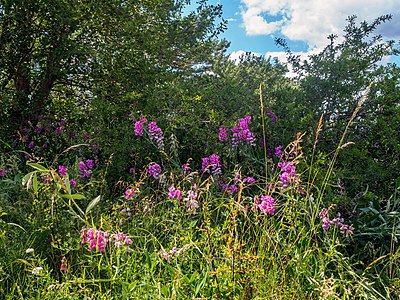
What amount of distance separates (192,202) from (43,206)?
1026 mm

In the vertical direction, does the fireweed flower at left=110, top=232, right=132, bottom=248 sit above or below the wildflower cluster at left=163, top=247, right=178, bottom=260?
above

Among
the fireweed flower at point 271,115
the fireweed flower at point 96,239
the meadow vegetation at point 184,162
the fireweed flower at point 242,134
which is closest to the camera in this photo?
the fireweed flower at point 96,239

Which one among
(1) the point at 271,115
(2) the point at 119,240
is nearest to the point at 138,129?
(1) the point at 271,115

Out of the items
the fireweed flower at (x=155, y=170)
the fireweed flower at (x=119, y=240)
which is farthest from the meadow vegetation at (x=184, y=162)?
the fireweed flower at (x=155, y=170)

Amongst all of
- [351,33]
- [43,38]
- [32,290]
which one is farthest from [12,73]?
[351,33]

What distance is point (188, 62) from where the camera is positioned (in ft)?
19.3

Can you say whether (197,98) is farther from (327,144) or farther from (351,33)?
(351,33)

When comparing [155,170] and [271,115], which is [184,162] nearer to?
[155,170]

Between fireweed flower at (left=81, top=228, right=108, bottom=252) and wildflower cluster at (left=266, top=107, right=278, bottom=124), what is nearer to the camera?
fireweed flower at (left=81, top=228, right=108, bottom=252)

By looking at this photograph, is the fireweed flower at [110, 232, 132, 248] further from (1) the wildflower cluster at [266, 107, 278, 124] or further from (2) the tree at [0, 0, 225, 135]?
(2) the tree at [0, 0, 225, 135]

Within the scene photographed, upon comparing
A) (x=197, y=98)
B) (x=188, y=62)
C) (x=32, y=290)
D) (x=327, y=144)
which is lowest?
(x=32, y=290)

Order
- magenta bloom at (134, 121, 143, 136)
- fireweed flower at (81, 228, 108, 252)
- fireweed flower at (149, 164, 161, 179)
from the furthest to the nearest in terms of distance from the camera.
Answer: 1. magenta bloom at (134, 121, 143, 136)
2. fireweed flower at (149, 164, 161, 179)
3. fireweed flower at (81, 228, 108, 252)

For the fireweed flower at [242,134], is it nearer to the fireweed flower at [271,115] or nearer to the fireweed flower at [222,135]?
the fireweed flower at [222,135]

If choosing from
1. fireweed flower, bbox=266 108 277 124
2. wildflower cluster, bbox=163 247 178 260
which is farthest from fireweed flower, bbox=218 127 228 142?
wildflower cluster, bbox=163 247 178 260
